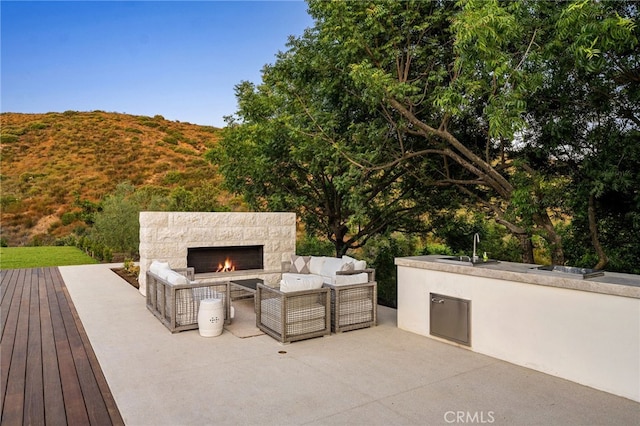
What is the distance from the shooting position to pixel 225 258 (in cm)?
789

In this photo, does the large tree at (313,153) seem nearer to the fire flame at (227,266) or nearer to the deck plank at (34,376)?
the fire flame at (227,266)

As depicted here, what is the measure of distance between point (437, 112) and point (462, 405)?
567cm

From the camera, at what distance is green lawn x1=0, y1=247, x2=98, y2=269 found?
12.7m

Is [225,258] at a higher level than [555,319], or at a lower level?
higher

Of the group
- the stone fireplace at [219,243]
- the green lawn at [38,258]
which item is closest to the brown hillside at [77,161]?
the green lawn at [38,258]

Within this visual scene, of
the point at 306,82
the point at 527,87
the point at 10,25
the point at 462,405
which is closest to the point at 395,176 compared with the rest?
the point at 306,82

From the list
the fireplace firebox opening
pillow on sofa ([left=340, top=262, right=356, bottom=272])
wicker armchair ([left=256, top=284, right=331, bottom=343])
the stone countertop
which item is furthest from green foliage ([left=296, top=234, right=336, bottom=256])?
the stone countertop

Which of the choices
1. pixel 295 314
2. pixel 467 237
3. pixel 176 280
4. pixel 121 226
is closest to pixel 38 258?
pixel 121 226

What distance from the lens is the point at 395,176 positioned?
930 cm

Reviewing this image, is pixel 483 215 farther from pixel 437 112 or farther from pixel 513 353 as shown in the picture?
pixel 513 353

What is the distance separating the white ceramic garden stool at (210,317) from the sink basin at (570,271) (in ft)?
12.1

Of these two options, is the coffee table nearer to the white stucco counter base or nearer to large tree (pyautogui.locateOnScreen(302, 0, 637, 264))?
the white stucco counter base

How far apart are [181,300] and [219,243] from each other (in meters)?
2.68

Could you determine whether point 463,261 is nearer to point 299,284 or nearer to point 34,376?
point 299,284
